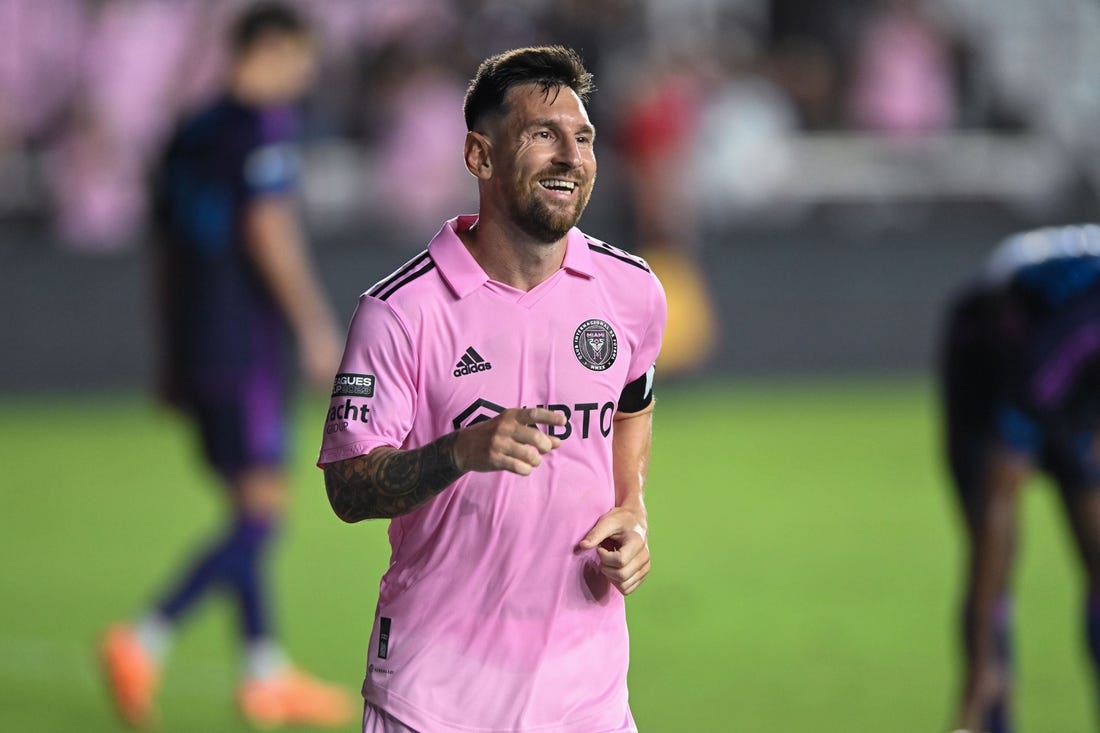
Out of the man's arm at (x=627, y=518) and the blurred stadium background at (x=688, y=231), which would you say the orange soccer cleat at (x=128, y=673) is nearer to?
the blurred stadium background at (x=688, y=231)

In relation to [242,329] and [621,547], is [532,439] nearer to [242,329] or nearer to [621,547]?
[621,547]

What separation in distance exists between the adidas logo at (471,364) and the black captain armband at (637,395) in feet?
1.25

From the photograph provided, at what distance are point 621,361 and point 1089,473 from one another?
6.31ft

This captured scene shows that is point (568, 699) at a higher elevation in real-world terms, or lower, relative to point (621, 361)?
lower

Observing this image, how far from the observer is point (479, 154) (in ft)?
11.3

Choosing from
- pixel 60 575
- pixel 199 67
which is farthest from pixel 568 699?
pixel 199 67

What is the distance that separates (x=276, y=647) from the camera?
6930 millimetres

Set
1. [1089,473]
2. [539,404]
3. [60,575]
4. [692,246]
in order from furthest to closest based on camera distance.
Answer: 1. [692,246]
2. [60,575]
3. [1089,473]
4. [539,404]

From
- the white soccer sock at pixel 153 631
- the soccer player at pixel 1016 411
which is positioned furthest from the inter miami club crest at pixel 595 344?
the white soccer sock at pixel 153 631

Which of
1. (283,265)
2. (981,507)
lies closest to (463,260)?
(981,507)

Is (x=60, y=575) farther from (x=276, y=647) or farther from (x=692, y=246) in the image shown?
(x=692, y=246)

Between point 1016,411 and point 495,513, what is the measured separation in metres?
1.90

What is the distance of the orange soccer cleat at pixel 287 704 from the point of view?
6691 millimetres

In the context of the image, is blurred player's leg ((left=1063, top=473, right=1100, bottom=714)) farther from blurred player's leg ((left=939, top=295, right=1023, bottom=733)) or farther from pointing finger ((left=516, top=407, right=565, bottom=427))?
pointing finger ((left=516, top=407, right=565, bottom=427))
